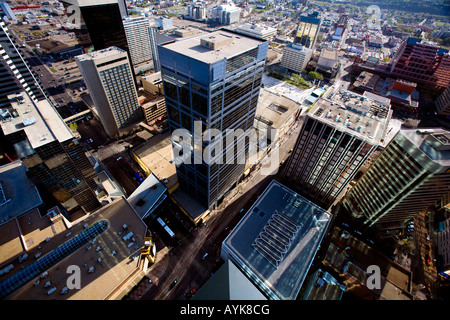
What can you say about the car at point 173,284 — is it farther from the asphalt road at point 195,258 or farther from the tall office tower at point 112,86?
the tall office tower at point 112,86

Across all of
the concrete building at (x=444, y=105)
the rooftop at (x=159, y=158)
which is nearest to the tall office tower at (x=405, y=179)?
the rooftop at (x=159, y=158)

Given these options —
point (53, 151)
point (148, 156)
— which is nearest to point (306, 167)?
point (148, 156)

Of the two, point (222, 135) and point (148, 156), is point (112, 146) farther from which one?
point (222, 135)

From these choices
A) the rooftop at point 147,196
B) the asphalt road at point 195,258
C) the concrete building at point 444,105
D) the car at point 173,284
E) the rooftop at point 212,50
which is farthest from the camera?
the concrete building at point 444,105

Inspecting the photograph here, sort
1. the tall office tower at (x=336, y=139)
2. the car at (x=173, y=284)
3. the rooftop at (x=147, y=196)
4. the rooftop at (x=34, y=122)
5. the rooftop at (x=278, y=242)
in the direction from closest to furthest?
the rooftop at (x=34, y=122) < the rooftop at (x=278, y=242) < the tall office tower at (x=336, y=139) < the car at (x=173, y=284) < the rooftop at (x=147, y=196)
